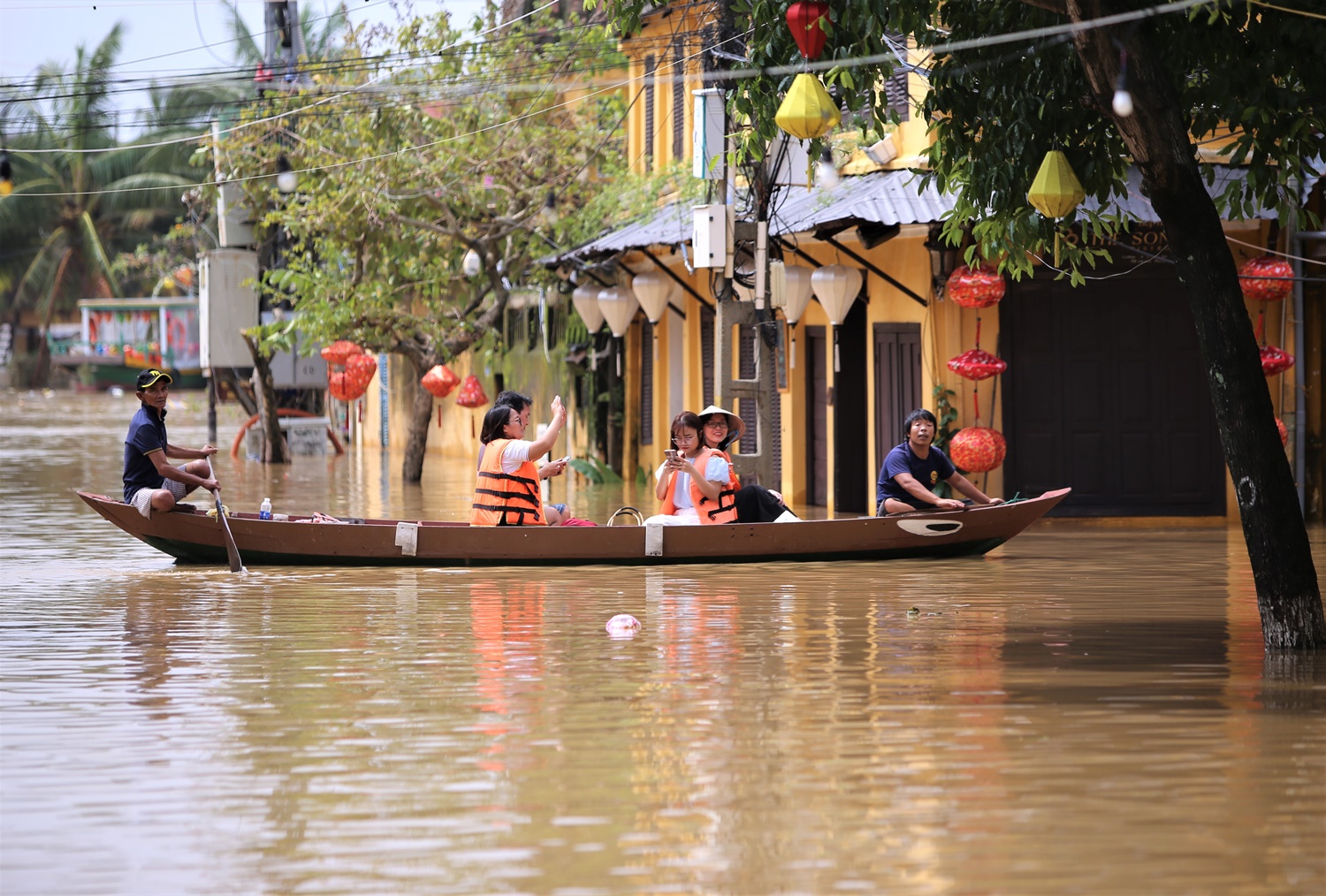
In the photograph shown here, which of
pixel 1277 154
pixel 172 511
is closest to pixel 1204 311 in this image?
pixel 1277 154

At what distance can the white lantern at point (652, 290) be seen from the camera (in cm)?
2384

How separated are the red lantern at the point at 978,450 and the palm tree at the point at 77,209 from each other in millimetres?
51639

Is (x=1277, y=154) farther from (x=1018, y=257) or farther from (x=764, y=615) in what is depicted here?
(x=764, y=615)

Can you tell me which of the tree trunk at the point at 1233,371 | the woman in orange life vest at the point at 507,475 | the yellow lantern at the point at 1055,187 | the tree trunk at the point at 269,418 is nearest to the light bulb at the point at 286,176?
the tree trunk at the point at 269,418

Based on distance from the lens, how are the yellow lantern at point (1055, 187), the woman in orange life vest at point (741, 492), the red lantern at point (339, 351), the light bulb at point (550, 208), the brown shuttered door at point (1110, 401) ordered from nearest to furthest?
the yellow lantern at point (1055, 187)
the woman in orange life vest at point (741, 492)
the brown shuttered door at point (1110, 401)
the light bulb at point (550, 208)
the red lantern at point (339, 351)

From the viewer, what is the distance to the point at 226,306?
123ft

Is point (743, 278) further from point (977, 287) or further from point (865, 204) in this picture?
point (977, 287)

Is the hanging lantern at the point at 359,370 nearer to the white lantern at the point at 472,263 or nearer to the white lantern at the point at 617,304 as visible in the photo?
the white lantern at the point at 472,263

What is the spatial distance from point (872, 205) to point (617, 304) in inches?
246

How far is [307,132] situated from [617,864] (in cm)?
2359

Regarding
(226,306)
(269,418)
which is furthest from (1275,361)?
(226,306)

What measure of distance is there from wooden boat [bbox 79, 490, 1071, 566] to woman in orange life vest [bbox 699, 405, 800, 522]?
39cm

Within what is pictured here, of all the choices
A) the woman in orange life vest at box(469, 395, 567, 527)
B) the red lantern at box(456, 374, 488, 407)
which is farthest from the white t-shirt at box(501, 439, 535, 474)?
the red lantern at box(456, 374, 488, 407)

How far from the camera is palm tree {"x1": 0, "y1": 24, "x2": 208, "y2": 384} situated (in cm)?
6969
